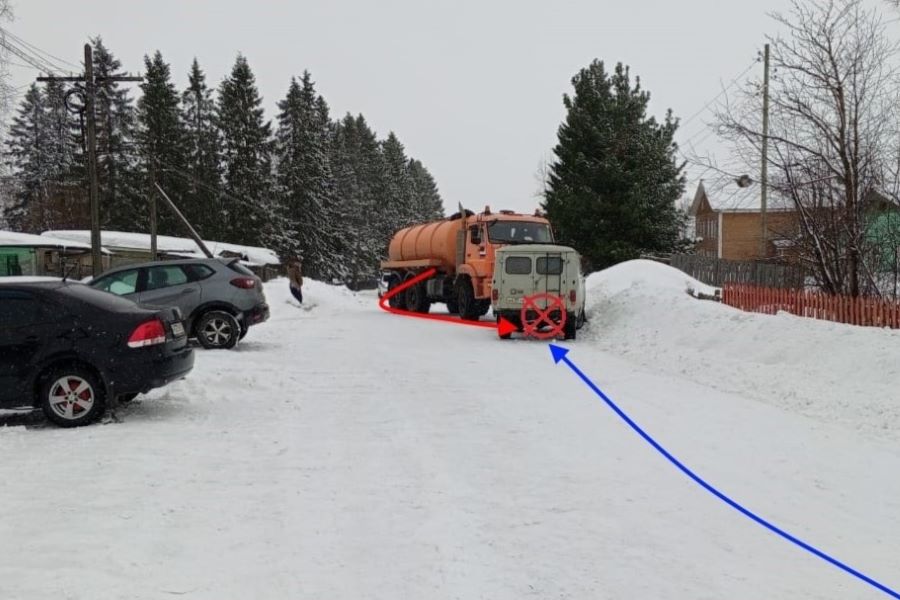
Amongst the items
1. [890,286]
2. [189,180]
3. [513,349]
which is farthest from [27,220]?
[890,286]

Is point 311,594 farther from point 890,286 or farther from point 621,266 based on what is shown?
point 621,266

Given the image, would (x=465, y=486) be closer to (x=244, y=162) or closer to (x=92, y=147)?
(x=92, y=147)

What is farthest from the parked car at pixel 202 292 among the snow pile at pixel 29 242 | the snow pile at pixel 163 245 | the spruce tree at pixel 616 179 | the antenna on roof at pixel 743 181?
the snow pile at pixel 163 245

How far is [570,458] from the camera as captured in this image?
6305 mm

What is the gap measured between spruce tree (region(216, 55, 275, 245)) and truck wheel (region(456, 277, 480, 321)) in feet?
137

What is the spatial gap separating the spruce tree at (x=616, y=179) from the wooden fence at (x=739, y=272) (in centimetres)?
722

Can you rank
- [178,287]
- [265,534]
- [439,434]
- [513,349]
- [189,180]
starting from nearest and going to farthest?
[265,534] → [439,434] → [178,287] → [513,349] → [189,180]

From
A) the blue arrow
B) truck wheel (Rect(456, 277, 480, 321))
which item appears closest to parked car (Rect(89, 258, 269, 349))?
the blue arrow

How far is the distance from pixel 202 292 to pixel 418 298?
41.9ft

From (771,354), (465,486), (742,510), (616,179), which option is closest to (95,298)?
(465,486)

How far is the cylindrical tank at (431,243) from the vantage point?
905 inches

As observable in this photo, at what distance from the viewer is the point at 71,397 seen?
24.4 ft

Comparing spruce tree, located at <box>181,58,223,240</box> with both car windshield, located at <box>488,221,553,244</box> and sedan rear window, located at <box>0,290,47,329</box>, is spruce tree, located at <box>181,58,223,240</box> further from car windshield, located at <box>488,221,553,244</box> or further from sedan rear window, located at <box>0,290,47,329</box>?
sedan rear window, located at <box>0,290,47,329</box>

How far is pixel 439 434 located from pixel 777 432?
11.6 feet
